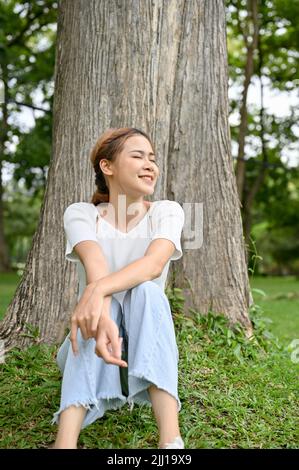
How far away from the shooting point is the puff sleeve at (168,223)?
8.75 ft

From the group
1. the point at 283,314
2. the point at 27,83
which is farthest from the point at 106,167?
the point at 27,83

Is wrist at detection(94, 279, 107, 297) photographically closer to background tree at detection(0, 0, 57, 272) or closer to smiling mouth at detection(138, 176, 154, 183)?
smiling mouth at detection(138, 176, 154, 183)

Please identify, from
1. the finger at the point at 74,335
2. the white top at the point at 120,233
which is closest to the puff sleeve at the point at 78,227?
the white top at the point at 120,233

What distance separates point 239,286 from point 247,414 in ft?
3.97

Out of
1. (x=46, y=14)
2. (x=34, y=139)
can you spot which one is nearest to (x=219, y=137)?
(x=34, y=139)

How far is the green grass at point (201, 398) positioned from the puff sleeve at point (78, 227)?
0.82m

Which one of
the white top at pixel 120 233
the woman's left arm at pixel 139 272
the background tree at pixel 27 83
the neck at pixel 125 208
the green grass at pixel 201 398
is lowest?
the green grass at pixel 201 398

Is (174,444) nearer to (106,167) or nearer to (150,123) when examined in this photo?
(106,167)

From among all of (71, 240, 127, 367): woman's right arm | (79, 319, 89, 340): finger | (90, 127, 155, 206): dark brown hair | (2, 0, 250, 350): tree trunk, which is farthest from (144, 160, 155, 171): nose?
(2, 0, 250, 350): tree trunk

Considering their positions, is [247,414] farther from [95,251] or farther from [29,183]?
[29,183]

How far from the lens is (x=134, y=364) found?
2.38m

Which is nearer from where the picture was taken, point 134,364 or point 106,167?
point 134,364

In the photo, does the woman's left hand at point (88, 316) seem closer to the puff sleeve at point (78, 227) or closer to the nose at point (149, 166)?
the puff sleeve at point (78, 227)

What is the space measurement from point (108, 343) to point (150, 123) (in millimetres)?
1883
